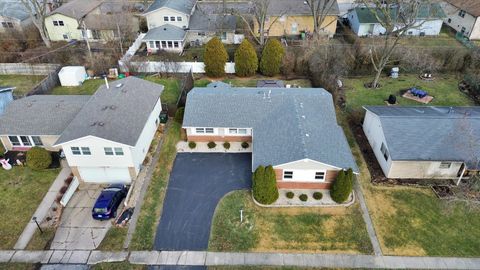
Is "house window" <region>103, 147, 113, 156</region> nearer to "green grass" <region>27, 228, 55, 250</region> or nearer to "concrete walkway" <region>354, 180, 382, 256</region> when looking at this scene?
"green grass" <region>27, 228, 55, 250</region>

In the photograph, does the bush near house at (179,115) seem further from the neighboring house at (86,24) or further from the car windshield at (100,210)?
the neighboring house at (86,24)

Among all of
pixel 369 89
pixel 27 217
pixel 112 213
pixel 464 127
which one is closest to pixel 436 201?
pixel 464 127

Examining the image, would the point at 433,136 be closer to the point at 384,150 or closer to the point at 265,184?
the point at 384,150

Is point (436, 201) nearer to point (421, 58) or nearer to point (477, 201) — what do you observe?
point (477, 201)

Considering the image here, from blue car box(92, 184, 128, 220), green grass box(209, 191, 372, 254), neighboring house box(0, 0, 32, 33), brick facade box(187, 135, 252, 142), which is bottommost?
green grass box(209, 191, 372, 254)

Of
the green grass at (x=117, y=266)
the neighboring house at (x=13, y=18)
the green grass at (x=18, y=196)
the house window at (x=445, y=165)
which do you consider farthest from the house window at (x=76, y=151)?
the neighboring house at (x=13, y=18)

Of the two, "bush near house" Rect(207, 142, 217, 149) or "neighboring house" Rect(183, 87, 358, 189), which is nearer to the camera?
"neighboring house" Rect(183, 87, 358, 189)

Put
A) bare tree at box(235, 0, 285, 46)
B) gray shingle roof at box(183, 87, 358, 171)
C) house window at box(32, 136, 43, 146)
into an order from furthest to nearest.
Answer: bare tree at box(235, 0, 285, 46) → house window at box(32, 136, 43, 146) → gray shingle roof at box(183, 87, 358, 171)

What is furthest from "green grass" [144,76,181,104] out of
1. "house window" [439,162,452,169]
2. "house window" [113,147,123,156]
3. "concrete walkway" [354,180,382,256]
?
"house window" [439,162,452,169]

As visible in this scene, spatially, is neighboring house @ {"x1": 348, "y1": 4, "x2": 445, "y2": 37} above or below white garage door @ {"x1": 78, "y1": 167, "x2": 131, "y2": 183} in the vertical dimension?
above
